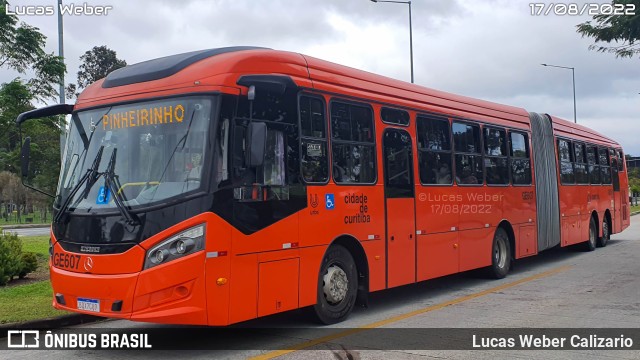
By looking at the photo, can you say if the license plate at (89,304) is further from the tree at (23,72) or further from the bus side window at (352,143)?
the tree at (23,72)

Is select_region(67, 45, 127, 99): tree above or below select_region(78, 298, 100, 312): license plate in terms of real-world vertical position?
above

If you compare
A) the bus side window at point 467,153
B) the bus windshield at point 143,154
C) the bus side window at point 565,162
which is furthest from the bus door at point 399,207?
the bus side window at point 565,162

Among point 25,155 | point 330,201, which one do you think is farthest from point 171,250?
point 25,155

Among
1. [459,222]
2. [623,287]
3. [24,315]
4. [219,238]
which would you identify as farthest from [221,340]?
[623,287]

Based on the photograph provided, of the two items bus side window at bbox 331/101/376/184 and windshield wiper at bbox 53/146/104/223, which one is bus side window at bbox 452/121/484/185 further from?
windshield wiper at bbox 53/146/104/223

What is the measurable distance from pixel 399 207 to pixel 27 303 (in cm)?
575

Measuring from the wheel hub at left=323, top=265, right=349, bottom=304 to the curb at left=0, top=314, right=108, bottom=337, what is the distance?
349 cm

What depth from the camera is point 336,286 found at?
26.1ft

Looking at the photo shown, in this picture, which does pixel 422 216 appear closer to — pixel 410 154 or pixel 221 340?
pixel 410 154

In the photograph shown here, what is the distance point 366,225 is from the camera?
27.6 feet

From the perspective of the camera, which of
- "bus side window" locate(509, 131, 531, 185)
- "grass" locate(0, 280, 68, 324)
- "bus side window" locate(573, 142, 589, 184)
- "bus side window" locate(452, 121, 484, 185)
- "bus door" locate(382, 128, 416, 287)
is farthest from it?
"bus side window" locate(573, 142, 589, 184)

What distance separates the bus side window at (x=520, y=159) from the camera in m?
12.8

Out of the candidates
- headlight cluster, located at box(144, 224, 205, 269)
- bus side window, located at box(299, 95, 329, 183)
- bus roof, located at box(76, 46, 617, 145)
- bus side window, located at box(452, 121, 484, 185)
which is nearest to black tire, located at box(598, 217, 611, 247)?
bus side window, located at box(452, 121, 484, 185)

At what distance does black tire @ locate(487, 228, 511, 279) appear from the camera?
11930 millimetres
